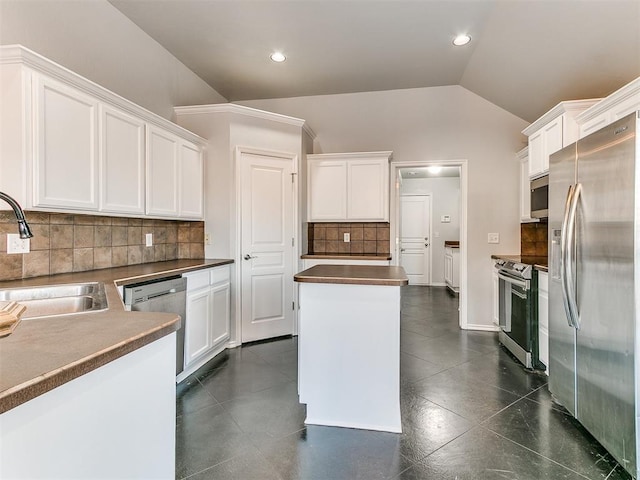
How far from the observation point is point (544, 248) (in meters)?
3.87

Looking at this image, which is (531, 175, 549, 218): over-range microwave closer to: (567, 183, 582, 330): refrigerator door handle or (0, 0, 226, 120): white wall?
(567, 183, 582, 330): refrigerator door handle

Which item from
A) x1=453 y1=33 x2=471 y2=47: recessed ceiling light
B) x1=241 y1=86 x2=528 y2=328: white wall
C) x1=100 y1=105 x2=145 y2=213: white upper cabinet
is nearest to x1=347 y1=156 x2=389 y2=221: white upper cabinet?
x1=241 y1=86 x2=528 y2=328: white wall

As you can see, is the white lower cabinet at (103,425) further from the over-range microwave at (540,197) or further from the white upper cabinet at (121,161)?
the over-range microwave at (540,197)

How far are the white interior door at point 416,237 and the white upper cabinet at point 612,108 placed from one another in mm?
4933

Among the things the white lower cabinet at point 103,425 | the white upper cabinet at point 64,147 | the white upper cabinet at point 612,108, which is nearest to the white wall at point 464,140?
the white upper cabinet at point 612,108

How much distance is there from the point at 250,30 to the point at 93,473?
328cm

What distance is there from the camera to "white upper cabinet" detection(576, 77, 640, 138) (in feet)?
6.47

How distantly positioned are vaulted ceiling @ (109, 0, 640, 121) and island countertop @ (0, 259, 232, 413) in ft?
8.53

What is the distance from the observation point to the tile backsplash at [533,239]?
12.7 feet

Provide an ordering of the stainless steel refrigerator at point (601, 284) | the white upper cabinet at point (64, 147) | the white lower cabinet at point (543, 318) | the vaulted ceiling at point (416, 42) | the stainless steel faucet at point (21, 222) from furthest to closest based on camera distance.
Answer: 1. the white lower cabinet at point (543, 318)
2. the vaulted ceiling at point (416, 42)
3. the white upper cabinet at point (64, 147)
4. the stainless steel refrigerator at point (601, 284)
5. the stainless steel faucet at point (21, 222)

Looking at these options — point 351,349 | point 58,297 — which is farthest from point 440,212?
point 58,297

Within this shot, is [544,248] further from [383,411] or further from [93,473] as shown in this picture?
[93,473]

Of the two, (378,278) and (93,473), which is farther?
(378,278)

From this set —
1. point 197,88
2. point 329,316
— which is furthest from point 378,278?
point 197,88
